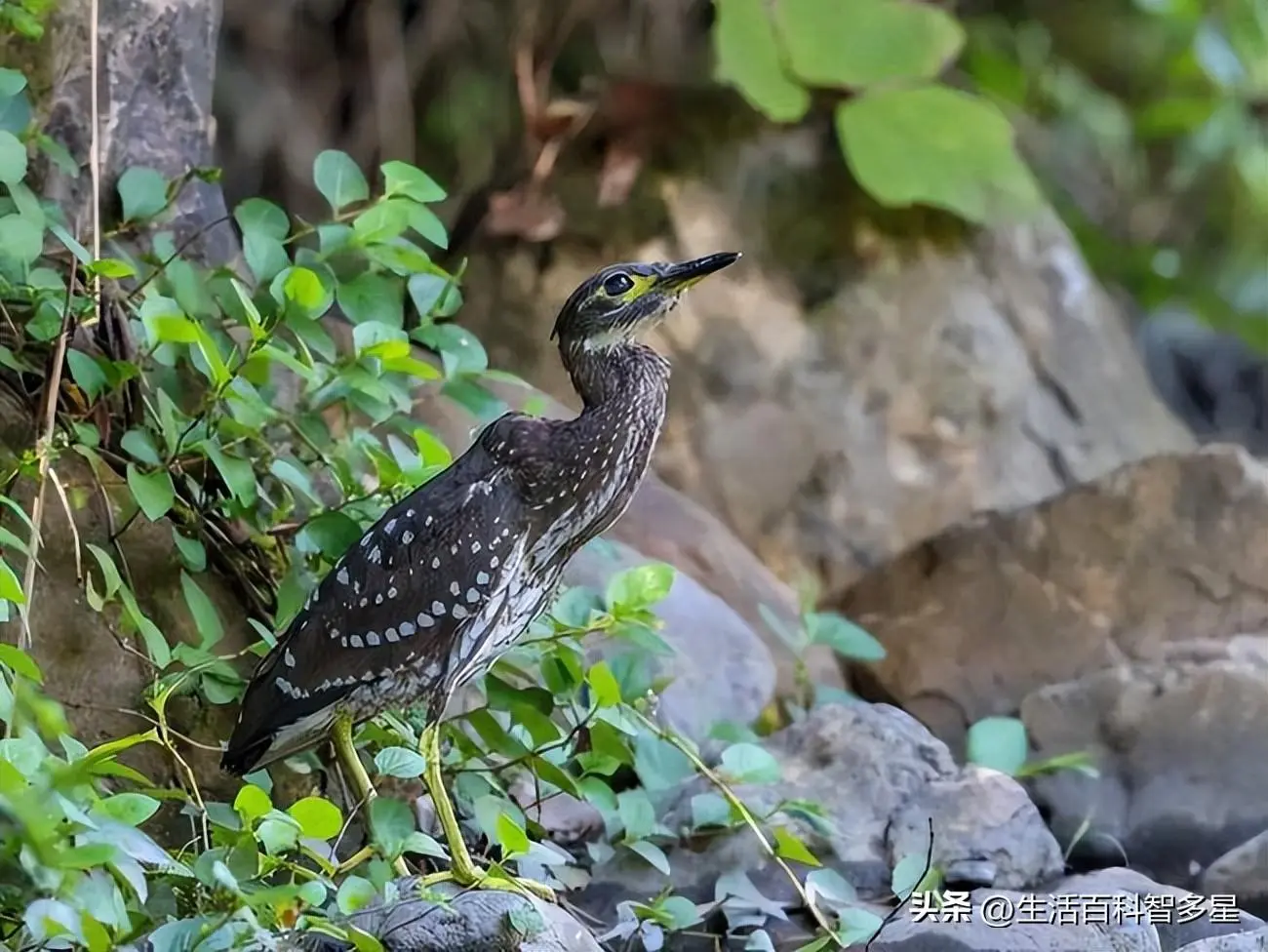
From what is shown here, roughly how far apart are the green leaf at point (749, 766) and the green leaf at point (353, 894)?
22.9 inches

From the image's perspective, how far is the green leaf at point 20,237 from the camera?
160 cm

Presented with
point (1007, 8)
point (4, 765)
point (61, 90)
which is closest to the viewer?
point (4, 765)

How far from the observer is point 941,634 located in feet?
8.20

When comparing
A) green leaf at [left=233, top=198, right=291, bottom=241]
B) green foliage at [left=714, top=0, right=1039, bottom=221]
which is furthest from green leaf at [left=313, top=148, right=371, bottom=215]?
green foliage at [left=714, top=0, right=1039, bottom=221]

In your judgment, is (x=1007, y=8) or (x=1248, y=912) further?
(x=1007, y=8)

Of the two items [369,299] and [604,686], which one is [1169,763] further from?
[369,299]

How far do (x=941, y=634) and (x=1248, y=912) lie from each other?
0.82m

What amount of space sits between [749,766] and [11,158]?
1.07 m

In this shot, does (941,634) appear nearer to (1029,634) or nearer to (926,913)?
(1029,634)

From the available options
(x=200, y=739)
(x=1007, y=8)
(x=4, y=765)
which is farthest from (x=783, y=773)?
(x=1007, y=8)

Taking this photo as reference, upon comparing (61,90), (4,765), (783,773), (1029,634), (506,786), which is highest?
(61,90)

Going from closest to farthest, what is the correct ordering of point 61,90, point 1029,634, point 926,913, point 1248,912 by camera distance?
point 926,913 → point 1248,912 → point 61,90 → point 1029,634

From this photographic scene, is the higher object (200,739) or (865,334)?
(200,739)

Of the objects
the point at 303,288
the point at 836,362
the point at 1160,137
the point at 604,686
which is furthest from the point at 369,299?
the point at 1160,137
